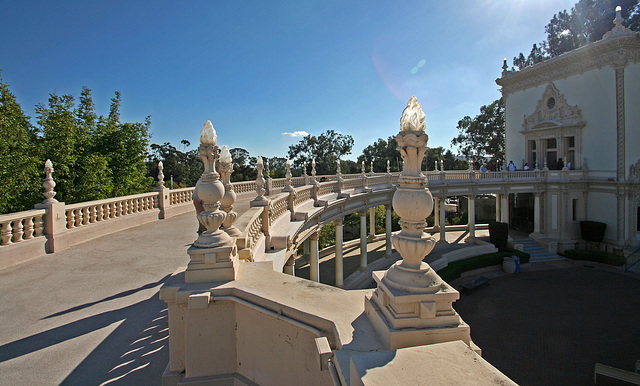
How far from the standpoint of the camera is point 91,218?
10.8m

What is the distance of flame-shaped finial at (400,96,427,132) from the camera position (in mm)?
2789

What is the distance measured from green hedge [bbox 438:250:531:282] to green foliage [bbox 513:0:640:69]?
1089 inches

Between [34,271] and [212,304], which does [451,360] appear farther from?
[34,271]

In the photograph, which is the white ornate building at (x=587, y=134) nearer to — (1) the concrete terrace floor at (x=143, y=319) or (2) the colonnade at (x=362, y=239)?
(2) the colonnade at (x=362, y=239)

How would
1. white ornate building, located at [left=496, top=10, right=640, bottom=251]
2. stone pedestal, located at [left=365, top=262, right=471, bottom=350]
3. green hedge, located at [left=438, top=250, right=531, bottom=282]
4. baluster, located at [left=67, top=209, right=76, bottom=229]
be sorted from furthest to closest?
white ornate building, located at [left=496, top=10, right=640, bottom=251] → green hedge, located at [left=438, top=250, right=531, bottom=282] → baluster, located at [left=67, top=209, right=76, bottom=229] → stone pedestal, located at [left=365, top=262, right=471, bottom=350]

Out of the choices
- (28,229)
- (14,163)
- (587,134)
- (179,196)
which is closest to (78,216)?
(28,229)

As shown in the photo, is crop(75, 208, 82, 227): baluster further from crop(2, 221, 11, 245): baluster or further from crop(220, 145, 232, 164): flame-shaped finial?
crop(220, 145, 232, 164): flame-shaped finial

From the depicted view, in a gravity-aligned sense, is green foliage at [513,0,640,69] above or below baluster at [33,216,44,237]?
above

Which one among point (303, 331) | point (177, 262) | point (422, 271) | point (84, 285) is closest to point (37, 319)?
point (84, 285)

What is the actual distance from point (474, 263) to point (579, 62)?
21682 mm

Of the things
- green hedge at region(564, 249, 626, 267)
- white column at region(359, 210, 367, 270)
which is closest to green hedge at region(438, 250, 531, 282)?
green hedge at region(564, 249, 626, 267)

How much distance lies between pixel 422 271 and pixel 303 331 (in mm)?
1270

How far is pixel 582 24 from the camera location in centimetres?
3662

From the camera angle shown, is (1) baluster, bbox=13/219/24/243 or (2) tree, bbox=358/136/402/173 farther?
(2) tree, bbox=358/136/402/173
